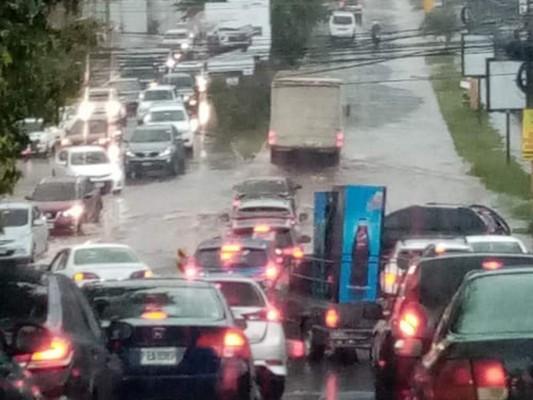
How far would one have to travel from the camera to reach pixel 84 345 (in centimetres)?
1177

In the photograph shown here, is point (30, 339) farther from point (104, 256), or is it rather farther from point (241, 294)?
point (104, 256)

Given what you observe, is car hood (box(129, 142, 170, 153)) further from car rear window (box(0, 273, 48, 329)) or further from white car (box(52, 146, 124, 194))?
car rear window (box(0, 273, 48, 329))

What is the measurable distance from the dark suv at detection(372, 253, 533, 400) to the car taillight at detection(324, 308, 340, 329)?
19.2ft

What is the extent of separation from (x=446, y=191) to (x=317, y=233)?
22347 mm

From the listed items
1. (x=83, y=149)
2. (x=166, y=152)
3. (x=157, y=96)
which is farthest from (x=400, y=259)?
(x=157, y=96)

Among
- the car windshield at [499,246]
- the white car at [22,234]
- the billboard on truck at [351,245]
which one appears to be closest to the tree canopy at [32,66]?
the billboard on truck at [351,245]

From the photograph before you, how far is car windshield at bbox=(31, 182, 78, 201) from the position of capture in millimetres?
44500

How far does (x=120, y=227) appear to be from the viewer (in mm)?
45844

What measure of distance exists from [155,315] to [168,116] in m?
46.9

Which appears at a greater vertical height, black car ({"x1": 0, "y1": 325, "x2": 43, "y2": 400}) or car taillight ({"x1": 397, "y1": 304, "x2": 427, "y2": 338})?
black car ({"x1": 0, "y1": 325, "x2": 43, "y2": 400})

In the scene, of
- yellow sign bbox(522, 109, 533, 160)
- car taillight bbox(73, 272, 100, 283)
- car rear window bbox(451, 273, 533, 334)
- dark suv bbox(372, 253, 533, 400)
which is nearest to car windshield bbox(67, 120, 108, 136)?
yellow sign bbox(522, 109, 533, 160)

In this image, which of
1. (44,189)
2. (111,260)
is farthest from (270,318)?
(44,189)

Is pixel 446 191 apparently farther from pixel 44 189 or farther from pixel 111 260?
pixel 111 260

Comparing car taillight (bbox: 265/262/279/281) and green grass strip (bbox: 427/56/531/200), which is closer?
car taillight (bbox: 265/262/279/281)
